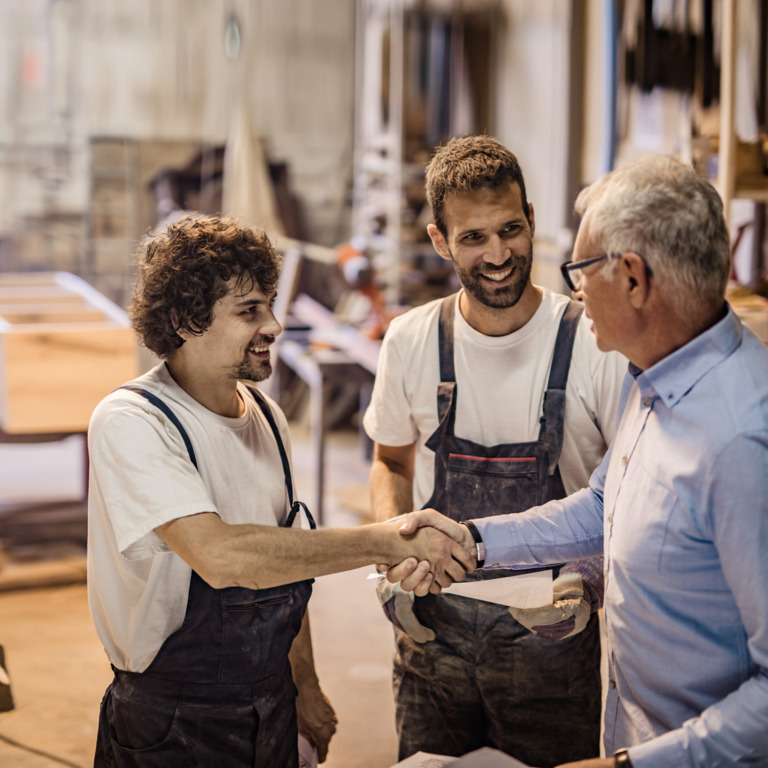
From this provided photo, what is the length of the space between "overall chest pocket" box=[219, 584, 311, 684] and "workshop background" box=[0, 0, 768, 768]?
0.61 metres

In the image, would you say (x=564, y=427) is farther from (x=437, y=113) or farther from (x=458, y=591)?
(x=437, y=113)

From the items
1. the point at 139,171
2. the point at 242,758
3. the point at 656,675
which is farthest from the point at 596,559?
the point at 139,171

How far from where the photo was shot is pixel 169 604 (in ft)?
5.87

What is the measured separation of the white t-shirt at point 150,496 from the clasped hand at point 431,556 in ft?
1.05

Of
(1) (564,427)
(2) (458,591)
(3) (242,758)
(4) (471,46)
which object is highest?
(4) (471,46)

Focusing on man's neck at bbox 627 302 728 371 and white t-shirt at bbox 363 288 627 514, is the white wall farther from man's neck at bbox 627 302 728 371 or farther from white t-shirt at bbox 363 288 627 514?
man's neck at bbox 627 302 728 371

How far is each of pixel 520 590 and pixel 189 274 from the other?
38.5 inches

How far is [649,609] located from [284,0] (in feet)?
31.4

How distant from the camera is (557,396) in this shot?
211 cm

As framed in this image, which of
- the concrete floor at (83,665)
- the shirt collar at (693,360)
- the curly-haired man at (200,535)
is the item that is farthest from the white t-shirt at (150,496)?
the concrete floor at (83,665)

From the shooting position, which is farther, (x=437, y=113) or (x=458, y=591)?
(x=437, y=113)

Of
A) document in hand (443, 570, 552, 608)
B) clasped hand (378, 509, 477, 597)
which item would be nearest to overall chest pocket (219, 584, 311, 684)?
clasped hand (378, 509, 477, 597)

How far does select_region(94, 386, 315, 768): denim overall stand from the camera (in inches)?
70.5

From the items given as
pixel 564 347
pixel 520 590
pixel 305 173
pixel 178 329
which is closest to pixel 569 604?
pixel 520 590
